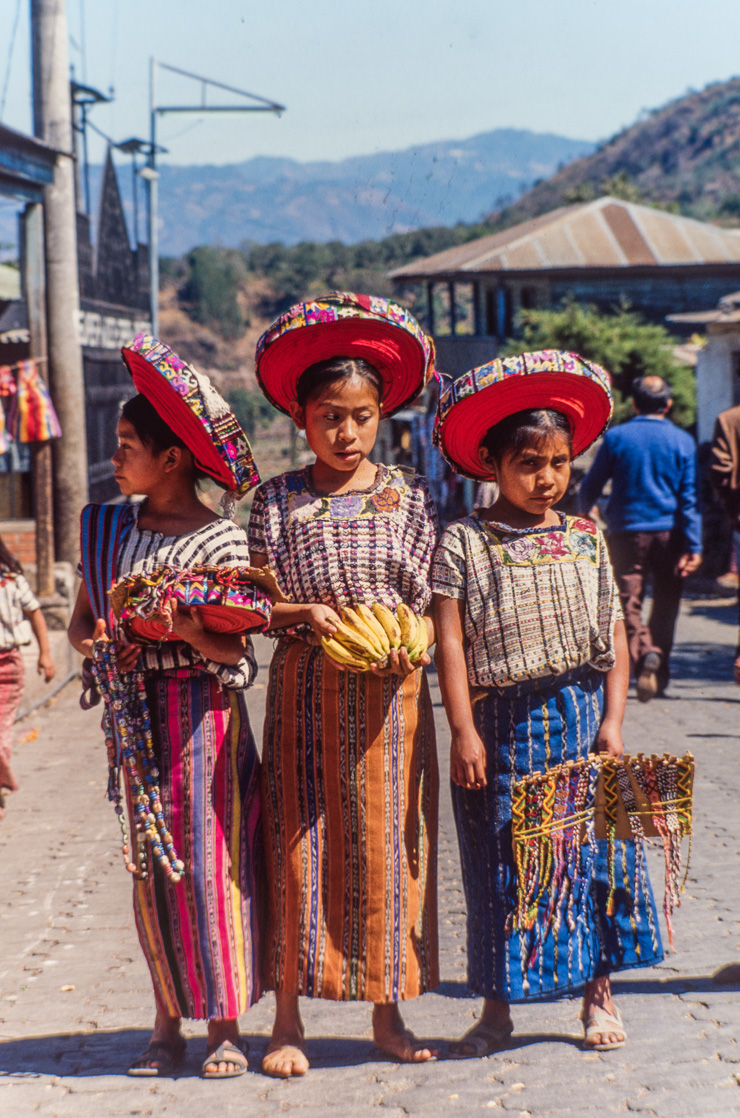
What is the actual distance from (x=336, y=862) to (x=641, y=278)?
842 inches

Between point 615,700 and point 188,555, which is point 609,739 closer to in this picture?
point 615,700

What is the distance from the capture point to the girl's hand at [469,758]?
3133 millimetres

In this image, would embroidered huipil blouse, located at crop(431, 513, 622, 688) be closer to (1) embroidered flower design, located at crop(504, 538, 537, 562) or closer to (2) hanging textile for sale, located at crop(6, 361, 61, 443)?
(1) embroidered flower design, located at crop(504, 538, 537, 562)

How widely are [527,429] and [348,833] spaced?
1154 mm

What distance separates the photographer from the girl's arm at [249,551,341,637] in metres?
3.04

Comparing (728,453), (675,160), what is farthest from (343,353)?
(675,160)

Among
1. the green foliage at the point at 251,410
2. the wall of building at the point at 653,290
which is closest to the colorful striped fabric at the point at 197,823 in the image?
the wall of building at the point at 653,290

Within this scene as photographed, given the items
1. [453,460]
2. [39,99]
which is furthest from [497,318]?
[453,460]

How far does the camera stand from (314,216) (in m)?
102

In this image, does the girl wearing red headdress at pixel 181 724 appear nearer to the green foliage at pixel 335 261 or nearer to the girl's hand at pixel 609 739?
the girl's hand at pixel 609 739

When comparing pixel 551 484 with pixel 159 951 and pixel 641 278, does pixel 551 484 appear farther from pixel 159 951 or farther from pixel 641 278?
pixel 641 278

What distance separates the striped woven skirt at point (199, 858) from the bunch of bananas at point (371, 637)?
37 centimetres

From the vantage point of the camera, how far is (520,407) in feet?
10.7

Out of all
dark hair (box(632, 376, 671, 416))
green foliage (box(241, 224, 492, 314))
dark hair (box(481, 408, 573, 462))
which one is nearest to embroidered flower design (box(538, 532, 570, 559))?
dark hair (box(481, 408, 573, 462))
